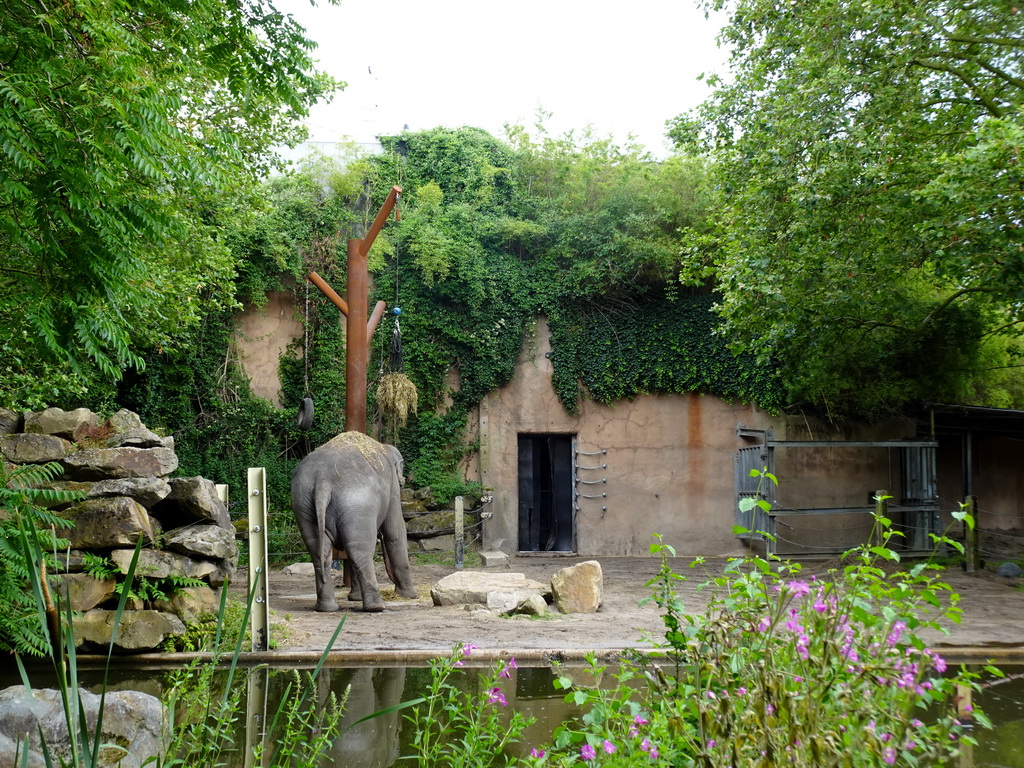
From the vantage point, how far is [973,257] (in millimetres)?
8547

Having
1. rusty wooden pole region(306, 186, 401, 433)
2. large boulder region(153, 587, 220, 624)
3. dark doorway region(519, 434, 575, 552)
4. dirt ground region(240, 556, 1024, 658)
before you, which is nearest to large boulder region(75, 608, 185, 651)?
large boulder region(153, 587, 220, 624)

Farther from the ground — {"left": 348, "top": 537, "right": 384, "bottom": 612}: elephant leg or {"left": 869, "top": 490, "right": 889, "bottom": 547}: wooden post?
{"left": 869, "top": 490, "right": 889, "bottom": 547}: wooden post

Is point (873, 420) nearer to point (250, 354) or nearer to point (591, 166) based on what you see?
point (591, 166)

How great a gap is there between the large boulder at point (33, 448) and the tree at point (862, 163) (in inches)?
308

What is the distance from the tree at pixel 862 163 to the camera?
8.51 meters

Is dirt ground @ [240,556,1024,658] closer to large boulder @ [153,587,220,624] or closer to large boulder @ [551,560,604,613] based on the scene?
large boulder @ [551,560,604,613]

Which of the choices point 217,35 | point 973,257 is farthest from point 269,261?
point 973,257

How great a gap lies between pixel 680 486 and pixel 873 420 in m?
3.68

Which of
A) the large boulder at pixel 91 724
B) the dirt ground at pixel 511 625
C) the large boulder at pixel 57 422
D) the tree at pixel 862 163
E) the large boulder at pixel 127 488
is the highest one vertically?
the tree at pixel 862 163

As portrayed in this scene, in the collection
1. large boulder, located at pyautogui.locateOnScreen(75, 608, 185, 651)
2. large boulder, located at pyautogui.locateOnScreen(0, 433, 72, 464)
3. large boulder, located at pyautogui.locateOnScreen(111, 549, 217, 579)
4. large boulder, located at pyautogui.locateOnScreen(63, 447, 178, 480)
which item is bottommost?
large boulder, located at pyautogui.locateOnScreen(75, 608, 185, 651)

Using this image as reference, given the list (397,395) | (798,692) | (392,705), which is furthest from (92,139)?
(397,395)

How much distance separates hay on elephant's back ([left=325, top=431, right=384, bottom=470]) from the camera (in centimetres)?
935

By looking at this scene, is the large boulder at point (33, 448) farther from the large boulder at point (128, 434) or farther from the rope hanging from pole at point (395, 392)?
the rope hanging from pole at point (395, 392)

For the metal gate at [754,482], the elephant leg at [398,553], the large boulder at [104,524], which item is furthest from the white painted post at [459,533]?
the large boulder at [104,524]
